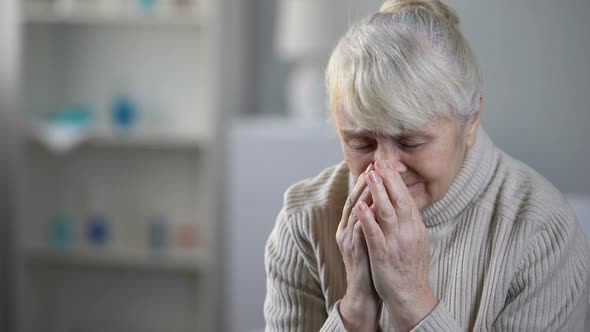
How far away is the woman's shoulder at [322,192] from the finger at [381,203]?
0.60ft

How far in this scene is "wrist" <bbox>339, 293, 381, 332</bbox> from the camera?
120 cm

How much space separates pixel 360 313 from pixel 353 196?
0.17 meters

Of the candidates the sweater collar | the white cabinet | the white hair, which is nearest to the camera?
the white hair

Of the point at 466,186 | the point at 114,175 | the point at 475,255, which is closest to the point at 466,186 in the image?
the point at 466,186

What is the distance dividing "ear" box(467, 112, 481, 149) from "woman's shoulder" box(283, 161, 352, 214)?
20 centimetres

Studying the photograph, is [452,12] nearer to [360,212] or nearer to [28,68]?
[360,212]

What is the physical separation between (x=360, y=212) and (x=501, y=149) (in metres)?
0.34

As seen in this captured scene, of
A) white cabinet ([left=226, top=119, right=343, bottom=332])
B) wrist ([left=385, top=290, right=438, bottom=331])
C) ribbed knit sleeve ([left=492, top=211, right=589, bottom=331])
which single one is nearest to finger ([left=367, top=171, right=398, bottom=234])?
wrist ([left=385, top=290, right=438, bottom=331])

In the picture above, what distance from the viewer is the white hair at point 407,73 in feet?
3.63

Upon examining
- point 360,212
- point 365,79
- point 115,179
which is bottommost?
point 115,179

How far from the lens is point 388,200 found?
1.13 m

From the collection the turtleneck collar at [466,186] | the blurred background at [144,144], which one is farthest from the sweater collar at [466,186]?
the blurred background at [144,144]

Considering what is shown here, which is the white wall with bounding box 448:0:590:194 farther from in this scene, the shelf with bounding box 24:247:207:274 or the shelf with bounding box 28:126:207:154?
the shelf with bounding box 24:247:207:274

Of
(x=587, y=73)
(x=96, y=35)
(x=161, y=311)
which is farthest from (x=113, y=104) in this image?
(x=587, y=73)
